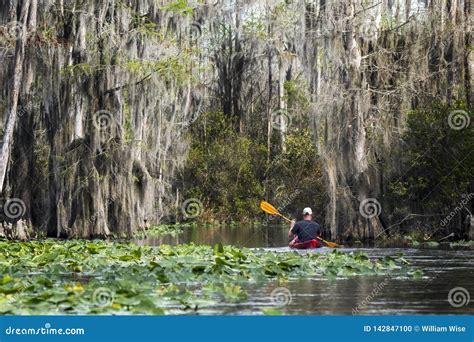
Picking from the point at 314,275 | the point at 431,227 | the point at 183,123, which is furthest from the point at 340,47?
the point at 183,123

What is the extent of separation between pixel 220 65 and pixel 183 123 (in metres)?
5.02

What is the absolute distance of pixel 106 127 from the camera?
29.1 m

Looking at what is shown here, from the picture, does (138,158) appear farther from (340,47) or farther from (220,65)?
(220,65)

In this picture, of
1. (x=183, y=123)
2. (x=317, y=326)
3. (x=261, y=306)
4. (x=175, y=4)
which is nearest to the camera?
(x=317, y=326)
